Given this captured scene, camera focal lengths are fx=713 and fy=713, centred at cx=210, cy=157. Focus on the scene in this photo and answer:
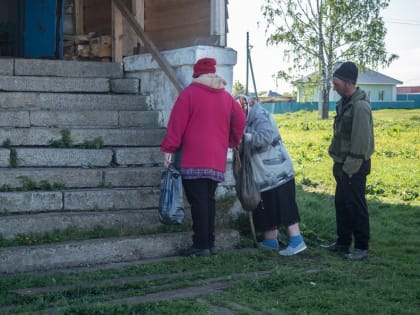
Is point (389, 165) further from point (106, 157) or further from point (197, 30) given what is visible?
point (106, 157)

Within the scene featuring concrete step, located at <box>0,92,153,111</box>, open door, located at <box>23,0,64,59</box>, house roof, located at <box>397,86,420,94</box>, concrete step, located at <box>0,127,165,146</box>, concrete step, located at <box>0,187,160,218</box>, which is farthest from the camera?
house roof, located at <box>397,86,420,94</box>

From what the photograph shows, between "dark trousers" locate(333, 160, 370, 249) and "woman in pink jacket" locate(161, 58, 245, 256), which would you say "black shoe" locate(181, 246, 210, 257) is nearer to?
"woman in pink jacket" locate(161, 58, 245, 256)

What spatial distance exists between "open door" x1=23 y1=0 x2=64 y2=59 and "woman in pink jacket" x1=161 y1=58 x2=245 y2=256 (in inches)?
178

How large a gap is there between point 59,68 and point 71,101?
689mm

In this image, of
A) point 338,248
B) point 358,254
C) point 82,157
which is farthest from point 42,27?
point 358,254

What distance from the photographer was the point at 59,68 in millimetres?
9148

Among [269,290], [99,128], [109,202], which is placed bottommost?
[269,290]

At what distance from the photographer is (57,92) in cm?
879

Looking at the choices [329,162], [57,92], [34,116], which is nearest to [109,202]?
[34,116]

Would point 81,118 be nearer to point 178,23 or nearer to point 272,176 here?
point 178,23

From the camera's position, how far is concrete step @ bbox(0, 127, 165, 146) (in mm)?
7758

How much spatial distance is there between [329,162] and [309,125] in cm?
1117

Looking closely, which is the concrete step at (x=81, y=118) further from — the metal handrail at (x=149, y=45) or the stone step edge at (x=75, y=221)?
the stone step edge at (x=75, y=221)

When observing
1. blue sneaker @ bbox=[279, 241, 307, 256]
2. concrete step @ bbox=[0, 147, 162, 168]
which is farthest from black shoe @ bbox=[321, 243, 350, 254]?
concrete step @ bbox=[0, 147, 162, 168]
